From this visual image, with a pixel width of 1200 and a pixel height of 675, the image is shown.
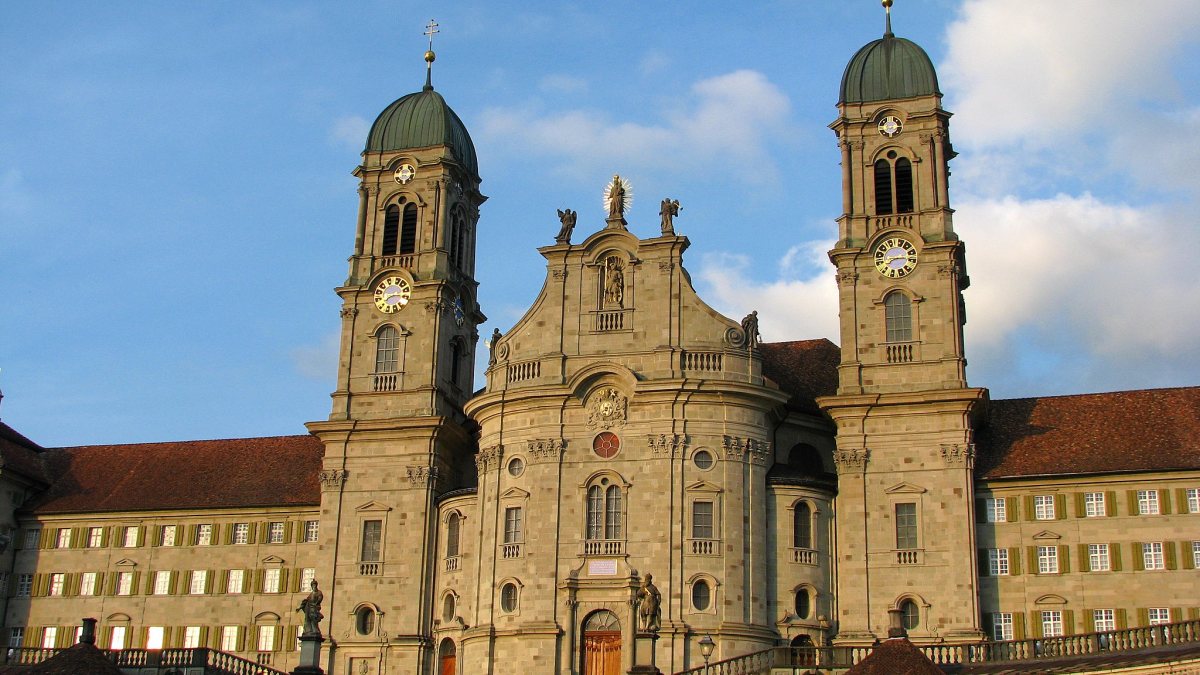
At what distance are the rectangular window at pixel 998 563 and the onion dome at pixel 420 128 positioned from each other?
96.7ft

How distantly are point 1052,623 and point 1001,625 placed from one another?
5.99ft

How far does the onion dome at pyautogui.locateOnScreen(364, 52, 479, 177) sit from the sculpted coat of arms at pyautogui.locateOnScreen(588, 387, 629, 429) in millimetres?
15869

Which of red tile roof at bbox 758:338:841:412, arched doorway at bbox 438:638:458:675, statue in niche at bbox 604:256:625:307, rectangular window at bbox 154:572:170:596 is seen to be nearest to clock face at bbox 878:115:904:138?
red tile roof at bbox 758:338:841:412

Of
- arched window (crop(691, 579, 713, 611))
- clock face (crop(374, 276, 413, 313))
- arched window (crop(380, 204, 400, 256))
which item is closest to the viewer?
arched window (crop(691, 579, 713, 611))

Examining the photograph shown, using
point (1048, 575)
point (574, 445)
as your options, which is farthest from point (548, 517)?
point (1048, 575)

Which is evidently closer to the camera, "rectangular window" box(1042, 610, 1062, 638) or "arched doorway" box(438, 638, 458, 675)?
"rectangular window" box(1042, 610, 1062, 638)

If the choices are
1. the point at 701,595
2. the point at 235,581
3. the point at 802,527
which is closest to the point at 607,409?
the point at 701,595

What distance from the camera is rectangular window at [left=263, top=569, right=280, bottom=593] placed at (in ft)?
207

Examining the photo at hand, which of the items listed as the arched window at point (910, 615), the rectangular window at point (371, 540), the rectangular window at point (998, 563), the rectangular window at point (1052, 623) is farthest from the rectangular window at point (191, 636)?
the rectangular window at point (1052, 623)

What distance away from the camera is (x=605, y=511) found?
55500mm

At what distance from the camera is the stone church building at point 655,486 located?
53.8 metres

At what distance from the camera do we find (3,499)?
66.4 meters

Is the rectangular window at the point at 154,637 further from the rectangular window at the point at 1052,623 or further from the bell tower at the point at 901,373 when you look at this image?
the rectangular window at the point at 1052,623

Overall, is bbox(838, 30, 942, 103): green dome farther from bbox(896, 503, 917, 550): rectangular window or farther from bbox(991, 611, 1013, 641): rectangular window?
bbox(991, 611, 1013, 641): rectangular window
